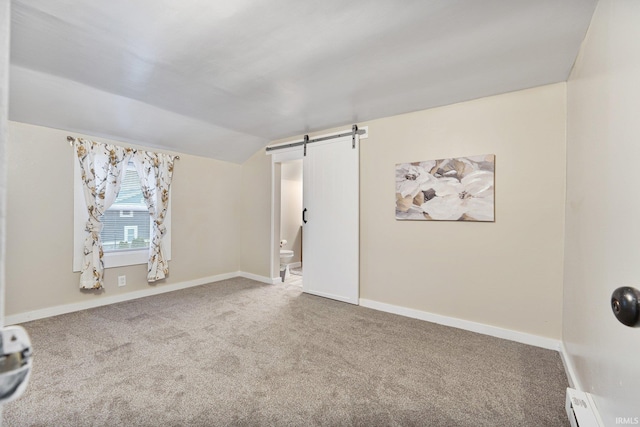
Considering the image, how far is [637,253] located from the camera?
1.01 meters

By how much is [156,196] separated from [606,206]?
4.24m

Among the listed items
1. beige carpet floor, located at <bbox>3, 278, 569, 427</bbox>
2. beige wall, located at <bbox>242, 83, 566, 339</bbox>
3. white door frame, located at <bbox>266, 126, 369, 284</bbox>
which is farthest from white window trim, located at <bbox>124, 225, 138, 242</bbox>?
beige wall, located at <bbox>242, 83, 566, 339</bbox>

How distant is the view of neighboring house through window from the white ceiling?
715mm

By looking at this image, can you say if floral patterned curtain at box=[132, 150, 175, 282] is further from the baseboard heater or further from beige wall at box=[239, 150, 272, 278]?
the baseboard heater

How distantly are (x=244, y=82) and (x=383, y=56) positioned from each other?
3.84 ft

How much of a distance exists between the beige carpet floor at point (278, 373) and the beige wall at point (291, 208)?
2.80m

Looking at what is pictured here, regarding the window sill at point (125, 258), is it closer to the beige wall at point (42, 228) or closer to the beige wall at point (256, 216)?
the beige wall at point (42, 228)

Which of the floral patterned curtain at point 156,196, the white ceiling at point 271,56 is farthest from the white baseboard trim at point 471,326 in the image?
the floral patterned curtain at point 156,196

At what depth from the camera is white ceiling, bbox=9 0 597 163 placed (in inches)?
61.2

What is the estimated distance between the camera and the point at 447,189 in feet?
9.13

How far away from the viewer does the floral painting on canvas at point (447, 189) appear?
260 cm

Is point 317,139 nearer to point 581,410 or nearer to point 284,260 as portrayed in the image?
point 284,260

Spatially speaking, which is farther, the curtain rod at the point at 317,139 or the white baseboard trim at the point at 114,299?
the curtain rod at the point at 317,139

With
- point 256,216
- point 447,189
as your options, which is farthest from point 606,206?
point 256,216
